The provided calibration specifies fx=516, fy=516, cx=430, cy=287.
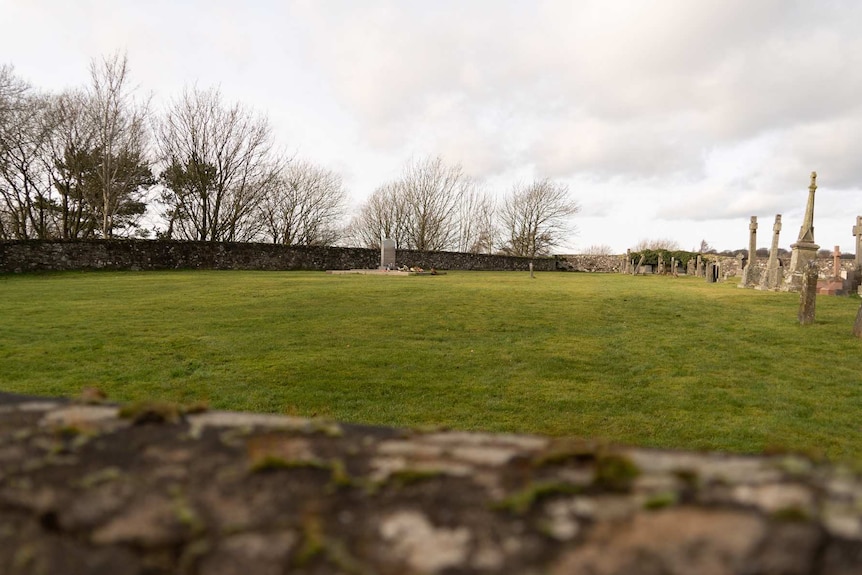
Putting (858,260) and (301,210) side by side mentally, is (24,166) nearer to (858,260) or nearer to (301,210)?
(301,210)

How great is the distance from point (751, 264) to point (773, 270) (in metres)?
2.81

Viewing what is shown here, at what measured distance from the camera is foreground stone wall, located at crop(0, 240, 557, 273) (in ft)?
77.1

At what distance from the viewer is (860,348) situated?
926 cm

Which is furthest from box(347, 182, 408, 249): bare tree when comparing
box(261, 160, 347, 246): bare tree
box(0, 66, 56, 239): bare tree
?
box(0, 66, 56, 239): bare tree

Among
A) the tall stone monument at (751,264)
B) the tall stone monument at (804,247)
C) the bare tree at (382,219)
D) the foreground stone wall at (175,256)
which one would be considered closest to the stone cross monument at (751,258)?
the tall stone monument at (751,264)

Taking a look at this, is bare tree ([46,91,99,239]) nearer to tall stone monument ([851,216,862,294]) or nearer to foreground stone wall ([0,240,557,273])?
foreground stone wall ([0,240,557,273])

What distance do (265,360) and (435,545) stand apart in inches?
292

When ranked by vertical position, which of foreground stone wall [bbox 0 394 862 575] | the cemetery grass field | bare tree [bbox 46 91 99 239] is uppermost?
bare tree [bbox 46 91 99 239]

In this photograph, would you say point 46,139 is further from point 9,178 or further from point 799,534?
point 799,534

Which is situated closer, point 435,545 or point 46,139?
point 435,545

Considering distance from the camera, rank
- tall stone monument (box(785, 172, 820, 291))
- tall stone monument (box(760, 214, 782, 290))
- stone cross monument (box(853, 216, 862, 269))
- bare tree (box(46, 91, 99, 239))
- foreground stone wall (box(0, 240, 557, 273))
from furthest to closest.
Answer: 1. bare tree (box(46, 91, 99, 239))
2. foreground stone wall (box(0, 240, 557, 273))
3. tall stone monument (box(760, 214, 782, 290))
4. stone cross monument (box(853, 216, 862, 269))
5. tall stone monument (box(785, 172, 820, 291))

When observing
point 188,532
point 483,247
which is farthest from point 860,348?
point 483,247

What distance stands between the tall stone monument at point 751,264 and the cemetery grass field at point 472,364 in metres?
11.6

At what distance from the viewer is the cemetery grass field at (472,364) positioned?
19.8ft
